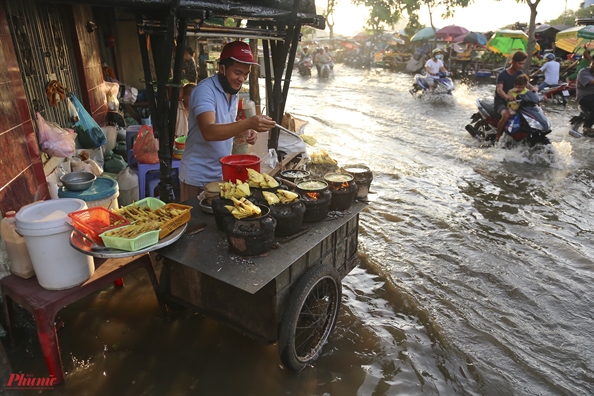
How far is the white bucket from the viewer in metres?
2.32

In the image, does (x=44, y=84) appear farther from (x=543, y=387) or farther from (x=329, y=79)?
(x=329, y=79)

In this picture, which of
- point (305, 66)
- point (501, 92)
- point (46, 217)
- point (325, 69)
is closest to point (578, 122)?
point (501, 92)

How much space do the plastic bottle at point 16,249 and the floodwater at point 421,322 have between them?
0.64 m

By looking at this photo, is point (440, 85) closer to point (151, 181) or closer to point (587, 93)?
point (587, 93)

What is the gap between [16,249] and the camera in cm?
253

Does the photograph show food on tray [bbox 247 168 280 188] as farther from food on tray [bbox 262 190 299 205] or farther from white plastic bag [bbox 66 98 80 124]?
white plastic bag [bbox 66 98 80 124]

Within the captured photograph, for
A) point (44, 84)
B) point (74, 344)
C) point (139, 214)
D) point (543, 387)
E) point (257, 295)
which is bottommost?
point (543, 387)

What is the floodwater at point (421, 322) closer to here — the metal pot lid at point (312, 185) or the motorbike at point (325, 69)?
the metal pot lid at point (312, 185)

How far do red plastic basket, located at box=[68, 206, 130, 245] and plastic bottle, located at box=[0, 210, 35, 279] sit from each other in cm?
51

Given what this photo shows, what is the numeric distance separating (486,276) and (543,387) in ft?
4.71

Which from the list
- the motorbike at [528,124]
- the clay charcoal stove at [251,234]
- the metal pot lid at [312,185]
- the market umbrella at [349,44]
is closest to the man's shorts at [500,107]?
the motorbike at [528,124]

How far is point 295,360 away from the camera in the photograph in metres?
2.58

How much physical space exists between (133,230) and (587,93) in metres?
11.1

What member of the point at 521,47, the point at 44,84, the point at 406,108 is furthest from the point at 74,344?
the point at 521,47
